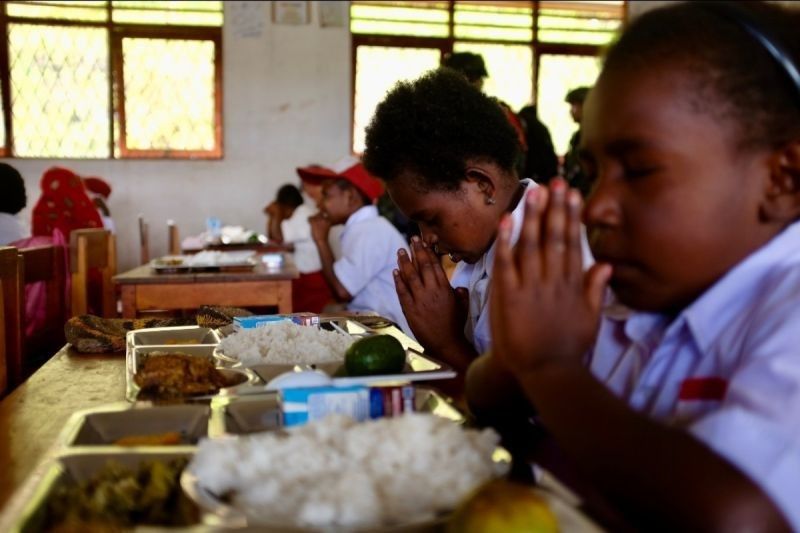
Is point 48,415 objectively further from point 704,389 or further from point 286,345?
point 704,389

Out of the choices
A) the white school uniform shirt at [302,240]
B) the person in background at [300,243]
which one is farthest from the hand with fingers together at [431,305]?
the white school uniform shirt at [302,240]

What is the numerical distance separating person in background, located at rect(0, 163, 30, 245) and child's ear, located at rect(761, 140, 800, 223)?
11.3 feet

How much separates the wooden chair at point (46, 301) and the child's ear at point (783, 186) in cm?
199

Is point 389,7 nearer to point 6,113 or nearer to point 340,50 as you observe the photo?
point 340,50

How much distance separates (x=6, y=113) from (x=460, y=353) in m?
5.68

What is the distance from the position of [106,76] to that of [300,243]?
2375mm

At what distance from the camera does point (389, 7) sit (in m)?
6.62

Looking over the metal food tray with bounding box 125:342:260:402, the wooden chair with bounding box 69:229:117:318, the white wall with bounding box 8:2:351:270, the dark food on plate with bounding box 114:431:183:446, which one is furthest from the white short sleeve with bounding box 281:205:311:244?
the dark food on plate with bounding box 114:431:183:446

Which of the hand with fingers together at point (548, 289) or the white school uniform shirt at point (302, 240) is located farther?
the white school uniform shirt at point (302, 240)

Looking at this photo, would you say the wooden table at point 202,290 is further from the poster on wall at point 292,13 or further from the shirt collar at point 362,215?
the poster on wall at point 292,13

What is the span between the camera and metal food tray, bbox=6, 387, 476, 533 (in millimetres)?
714

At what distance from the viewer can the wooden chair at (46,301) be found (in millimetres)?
2334

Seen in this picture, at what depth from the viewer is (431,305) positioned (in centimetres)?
177

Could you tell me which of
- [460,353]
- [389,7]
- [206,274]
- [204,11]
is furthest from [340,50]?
[460,353]
